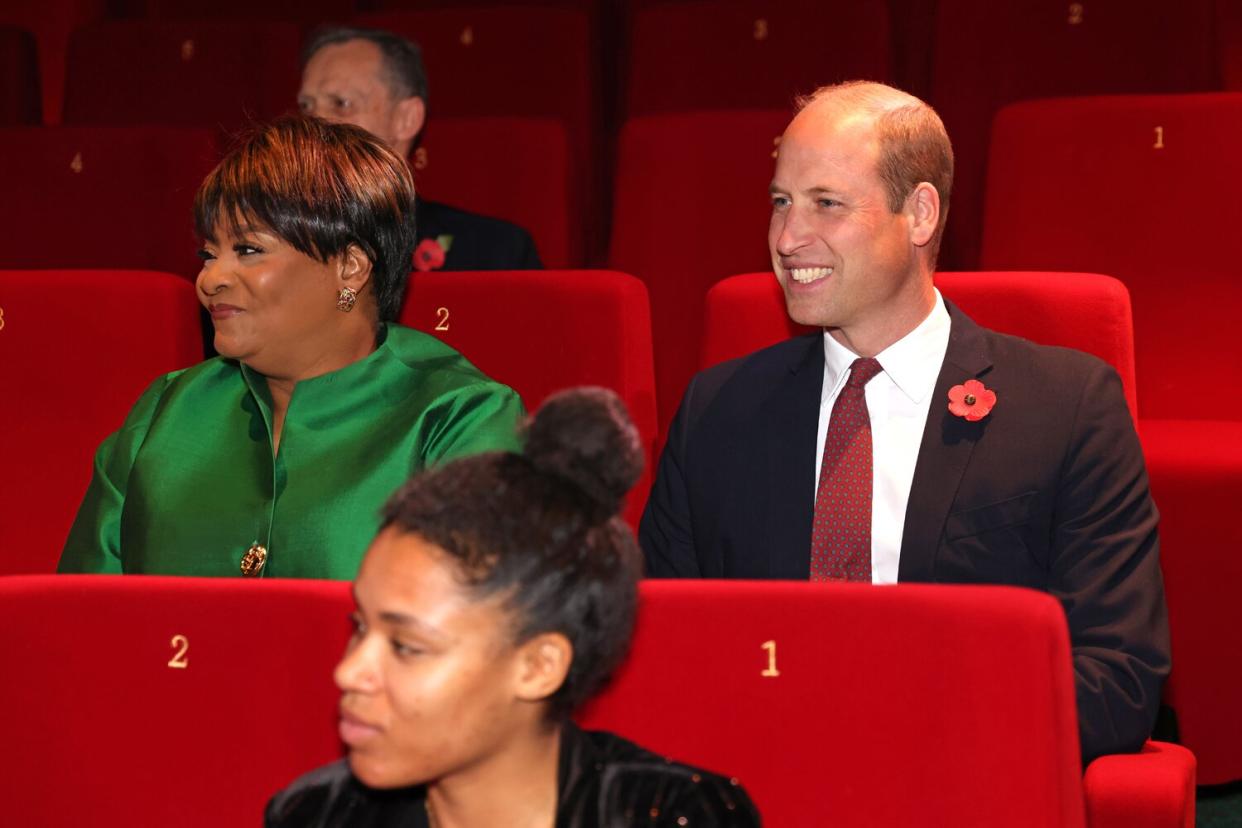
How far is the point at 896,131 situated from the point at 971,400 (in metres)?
0.20

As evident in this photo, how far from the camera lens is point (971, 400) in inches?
39.9

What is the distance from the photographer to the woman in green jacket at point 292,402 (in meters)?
1.02

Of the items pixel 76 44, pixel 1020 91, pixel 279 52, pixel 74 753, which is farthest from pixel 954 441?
pixel 76 44

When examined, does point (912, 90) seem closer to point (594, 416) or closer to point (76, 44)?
point (76, 44)

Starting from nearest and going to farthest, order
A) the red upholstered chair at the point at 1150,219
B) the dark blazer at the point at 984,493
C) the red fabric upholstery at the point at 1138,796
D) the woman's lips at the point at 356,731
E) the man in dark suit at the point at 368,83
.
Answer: the woman's lips at the point at 356,731 → the red fabric upholstery at the point at 1138,796 → the dark blazer at the point at 984,493 → the red upholstered chair at the point at 1150,219 → the man in dark suit at the point at 368,83

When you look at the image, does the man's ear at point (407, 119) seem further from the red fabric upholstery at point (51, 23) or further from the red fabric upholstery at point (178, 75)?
the red fabric upholstery at point (51, 23)

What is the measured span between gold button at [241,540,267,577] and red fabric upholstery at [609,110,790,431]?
62 cm

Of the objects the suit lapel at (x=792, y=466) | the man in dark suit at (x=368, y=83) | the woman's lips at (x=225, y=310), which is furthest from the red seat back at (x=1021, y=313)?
the man in dark suit at (x=368, y=83)

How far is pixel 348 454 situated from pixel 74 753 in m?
0.35

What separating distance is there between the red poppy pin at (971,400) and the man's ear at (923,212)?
0.12 metres

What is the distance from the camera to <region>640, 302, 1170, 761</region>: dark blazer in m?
0.91

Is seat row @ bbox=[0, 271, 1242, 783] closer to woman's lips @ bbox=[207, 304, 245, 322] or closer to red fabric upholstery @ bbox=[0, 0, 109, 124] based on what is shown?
woman's lips @ bbox=[207, 304, 245, 322]

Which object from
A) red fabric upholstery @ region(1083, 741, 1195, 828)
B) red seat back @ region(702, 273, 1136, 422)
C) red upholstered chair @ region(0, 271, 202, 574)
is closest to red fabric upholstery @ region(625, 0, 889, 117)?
red seat back @ region(702, 273, 1136, 422)

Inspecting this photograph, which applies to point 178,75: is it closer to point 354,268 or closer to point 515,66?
point 515,66
